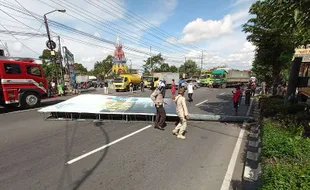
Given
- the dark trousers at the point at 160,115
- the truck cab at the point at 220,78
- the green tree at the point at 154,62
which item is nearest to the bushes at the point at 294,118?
the dark trousers at the point at 160,115

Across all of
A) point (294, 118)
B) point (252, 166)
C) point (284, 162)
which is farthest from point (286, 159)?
point (294, 118)

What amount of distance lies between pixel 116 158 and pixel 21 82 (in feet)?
31.4

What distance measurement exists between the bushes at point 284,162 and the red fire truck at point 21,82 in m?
12.3

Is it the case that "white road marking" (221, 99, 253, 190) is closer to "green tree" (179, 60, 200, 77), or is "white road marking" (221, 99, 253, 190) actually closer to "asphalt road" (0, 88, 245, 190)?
"asphalt road" (0, 88, 245, 190)

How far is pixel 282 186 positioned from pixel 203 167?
2.18m

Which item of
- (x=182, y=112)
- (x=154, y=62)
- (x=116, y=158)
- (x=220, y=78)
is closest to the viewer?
(x=116, y=158)

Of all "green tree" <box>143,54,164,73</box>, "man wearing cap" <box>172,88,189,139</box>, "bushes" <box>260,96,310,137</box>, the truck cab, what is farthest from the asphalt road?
"green tree" <box>143,54,164,73</box>

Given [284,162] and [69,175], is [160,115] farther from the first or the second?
[284,162]

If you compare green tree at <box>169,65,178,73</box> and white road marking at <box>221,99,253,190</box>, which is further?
green tree at <box>169,65,178,73</box>

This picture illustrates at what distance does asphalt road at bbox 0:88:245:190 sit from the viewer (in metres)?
3.63

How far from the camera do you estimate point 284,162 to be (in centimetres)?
288

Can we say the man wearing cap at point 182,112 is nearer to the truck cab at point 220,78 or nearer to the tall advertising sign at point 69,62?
the tall advertising sign at point 69,62

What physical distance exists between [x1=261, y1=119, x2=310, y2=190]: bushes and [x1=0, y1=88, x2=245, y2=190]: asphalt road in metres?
0.93

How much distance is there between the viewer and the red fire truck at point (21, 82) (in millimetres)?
10367
